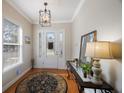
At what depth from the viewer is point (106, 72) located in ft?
5.61

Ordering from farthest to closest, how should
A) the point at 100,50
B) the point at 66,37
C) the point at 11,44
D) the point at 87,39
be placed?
the point at 66,37, the point at 11,44, the point at 87,39, the point at 100,50

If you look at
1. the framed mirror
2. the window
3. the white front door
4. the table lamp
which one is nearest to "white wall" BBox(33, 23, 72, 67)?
the white front door

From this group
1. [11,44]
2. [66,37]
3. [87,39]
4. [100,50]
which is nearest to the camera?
[100,50]

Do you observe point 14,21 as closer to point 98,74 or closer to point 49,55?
point 49,55

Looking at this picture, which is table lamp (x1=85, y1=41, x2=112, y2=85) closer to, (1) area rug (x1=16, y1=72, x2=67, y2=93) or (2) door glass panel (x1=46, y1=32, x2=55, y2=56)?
(1) area rug (x1=16, y1=72, x2=67, y2=93)

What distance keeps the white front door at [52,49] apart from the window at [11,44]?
1736 millimetres

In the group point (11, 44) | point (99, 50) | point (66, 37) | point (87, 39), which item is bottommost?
point (99, 50)

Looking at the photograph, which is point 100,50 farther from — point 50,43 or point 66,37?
point 50,43

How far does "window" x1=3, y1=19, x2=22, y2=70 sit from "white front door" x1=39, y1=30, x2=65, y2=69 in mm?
1736

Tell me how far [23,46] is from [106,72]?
12.9ft

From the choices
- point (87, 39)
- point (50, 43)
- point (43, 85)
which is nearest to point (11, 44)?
point (50, 43)

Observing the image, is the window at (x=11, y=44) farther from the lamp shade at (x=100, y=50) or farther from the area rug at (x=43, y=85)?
the lamp shade at (x=100, y=50)

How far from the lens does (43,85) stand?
1438 millimetres

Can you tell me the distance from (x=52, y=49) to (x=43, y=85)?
477 centimetres
